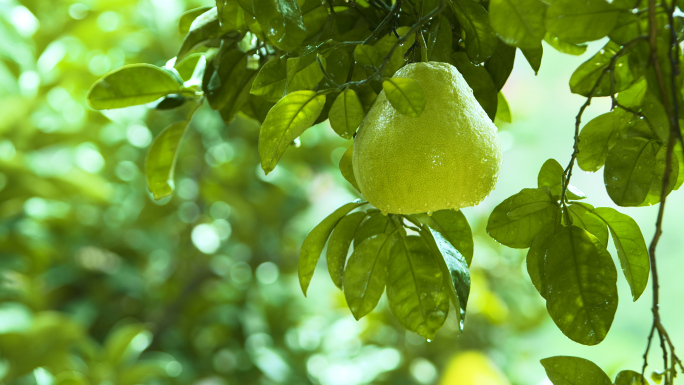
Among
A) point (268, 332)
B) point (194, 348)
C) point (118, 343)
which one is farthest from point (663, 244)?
point (118, 343)

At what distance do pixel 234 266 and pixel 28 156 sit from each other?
472mm

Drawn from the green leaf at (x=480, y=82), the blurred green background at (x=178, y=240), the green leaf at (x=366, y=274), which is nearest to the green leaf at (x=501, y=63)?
the green leaf at (x=480, y=82)

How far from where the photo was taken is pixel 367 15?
0.36 m

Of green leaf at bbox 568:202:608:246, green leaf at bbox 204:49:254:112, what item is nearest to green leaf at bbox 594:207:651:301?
green leaf at bbox 568:202:608:246

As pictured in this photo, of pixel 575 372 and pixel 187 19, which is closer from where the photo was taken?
pixel 575 372

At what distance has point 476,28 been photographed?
289 millimetres

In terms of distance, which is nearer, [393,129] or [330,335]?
[393,129]

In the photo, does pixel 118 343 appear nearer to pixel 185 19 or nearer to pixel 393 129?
pixel 185 19

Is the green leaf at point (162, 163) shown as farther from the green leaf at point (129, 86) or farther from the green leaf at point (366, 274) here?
the green leaf at point (366, 274)

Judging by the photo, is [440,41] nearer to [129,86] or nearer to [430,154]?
[430,154]

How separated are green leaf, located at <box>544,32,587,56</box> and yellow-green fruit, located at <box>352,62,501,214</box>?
4 centimetres

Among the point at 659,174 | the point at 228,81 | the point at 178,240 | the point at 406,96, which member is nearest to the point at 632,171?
the point at 659,174

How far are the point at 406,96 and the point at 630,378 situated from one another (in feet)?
0.51

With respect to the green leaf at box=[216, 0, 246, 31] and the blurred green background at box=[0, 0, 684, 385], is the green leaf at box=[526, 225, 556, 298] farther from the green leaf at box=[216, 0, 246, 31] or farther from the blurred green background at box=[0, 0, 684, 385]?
the blurred green background at box=[0, 0, 684, 385]
